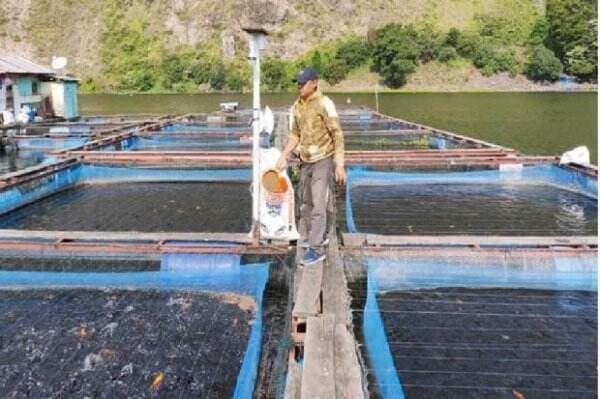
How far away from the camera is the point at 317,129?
15.1ft

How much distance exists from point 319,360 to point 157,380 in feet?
5.22

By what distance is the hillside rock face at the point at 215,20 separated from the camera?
5869 centimetres

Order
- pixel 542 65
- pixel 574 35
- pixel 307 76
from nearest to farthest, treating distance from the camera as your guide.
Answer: pixel 307 76 < pixel 542 65 < pixel 574 35

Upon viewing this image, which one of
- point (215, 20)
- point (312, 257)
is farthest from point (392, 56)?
point (312, 257)

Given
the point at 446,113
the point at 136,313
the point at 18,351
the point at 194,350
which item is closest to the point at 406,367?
the point at 194,350

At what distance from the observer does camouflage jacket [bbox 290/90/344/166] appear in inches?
178

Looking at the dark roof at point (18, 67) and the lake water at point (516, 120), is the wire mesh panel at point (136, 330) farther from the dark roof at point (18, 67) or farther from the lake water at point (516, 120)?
the dark roof at point (18, 67)

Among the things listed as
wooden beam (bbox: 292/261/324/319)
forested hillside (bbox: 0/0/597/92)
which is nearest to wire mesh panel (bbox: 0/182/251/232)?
wooden beam (bbox: 292/261/324/319)

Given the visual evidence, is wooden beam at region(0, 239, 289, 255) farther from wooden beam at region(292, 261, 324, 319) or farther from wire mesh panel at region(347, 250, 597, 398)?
wooden beam at region(292, 261, 324, 319)

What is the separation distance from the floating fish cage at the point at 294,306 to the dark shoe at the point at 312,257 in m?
0.08

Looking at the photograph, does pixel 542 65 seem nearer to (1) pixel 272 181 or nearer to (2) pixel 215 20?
(2) pixel 215 20

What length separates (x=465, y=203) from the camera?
975 centimetres

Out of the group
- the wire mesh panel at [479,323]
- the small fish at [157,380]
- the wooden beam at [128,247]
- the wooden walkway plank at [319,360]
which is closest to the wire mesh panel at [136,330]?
the small fish at [157,380]

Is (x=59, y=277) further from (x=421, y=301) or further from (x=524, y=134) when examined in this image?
(x=524, y=134)
